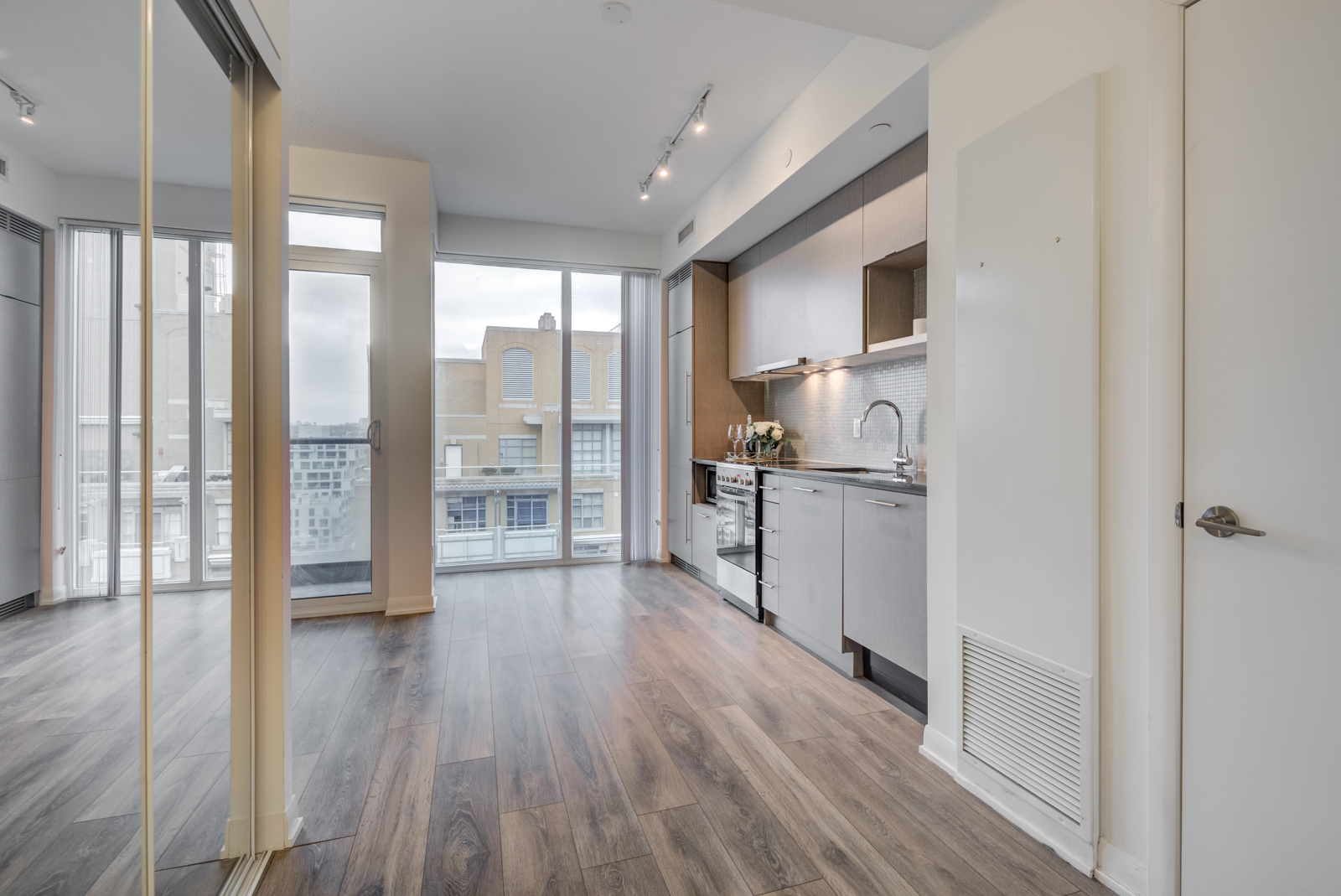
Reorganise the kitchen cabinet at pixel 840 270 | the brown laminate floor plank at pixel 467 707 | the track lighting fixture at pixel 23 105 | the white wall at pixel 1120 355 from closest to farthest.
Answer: the track lighting fixture at pixel 23 105, the white wall at pixel 1120 355, the brown laminate floor plank at pixel 467 707, the kitchen cabinet at pixel 840 270

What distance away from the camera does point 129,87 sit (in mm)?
1093

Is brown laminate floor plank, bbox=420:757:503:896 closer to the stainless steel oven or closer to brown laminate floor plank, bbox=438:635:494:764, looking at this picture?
brown laminate floor plank, bbox=438:635:494:764

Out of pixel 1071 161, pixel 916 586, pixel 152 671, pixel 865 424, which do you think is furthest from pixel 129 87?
pixel 865 424

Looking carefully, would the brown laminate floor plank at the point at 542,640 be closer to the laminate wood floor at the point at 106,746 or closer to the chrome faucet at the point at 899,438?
the laminate wood floor at the point at 106,746

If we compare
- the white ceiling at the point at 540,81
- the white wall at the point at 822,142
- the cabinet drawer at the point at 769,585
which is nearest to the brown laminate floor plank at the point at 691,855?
the cabinet drawer at the point at 769,585

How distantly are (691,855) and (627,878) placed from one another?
186 millimetres

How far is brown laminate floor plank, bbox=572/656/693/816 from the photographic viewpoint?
192cm

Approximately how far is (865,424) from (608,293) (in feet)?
8.75

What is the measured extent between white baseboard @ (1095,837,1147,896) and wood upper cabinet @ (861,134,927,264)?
7.34 feet

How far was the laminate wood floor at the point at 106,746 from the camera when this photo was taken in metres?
0.80

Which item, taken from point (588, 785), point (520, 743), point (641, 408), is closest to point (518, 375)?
point (641, 408)

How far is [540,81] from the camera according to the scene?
10.0ft

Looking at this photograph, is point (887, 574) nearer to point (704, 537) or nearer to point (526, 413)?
point (704, 537)

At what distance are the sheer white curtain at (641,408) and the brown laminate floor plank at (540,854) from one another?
3588mm
